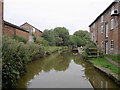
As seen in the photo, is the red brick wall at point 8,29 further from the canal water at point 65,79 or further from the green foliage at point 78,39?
the green foliage at point 78,39

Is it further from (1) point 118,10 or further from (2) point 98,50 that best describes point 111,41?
(1) point 118,10

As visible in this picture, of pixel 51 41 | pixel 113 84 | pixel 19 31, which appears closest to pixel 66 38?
pixel 51 41

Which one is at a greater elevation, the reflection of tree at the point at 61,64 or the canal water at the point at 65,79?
the reflection of tree at the point at 61,64

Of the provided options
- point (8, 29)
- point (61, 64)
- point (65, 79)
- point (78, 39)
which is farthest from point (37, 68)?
point (78, 39)

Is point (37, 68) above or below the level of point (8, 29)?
below

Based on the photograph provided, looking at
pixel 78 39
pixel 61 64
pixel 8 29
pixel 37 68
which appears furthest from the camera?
pixel 78 39

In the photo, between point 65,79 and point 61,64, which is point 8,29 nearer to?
point 61,64

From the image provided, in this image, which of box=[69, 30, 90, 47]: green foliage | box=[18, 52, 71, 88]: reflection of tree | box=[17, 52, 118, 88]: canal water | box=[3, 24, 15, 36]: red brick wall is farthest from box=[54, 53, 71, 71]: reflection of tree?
box=[69, 30, 90, 47]: green foliage

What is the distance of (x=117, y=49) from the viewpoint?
12.6 meters

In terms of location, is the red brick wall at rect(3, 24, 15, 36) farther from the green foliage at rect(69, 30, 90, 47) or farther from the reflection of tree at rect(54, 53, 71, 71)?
the green foliage at rect(69, 30, 90, 47)

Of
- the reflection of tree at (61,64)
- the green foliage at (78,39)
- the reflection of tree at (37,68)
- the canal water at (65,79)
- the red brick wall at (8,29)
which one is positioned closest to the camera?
the canal water at (65,79)

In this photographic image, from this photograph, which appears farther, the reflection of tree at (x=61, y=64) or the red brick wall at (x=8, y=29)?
the red brick wall at (x=8, y=29)

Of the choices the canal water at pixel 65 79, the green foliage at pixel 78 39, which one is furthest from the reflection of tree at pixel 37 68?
the green foliage at pixel 78 39

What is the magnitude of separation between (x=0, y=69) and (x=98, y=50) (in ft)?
38.5
